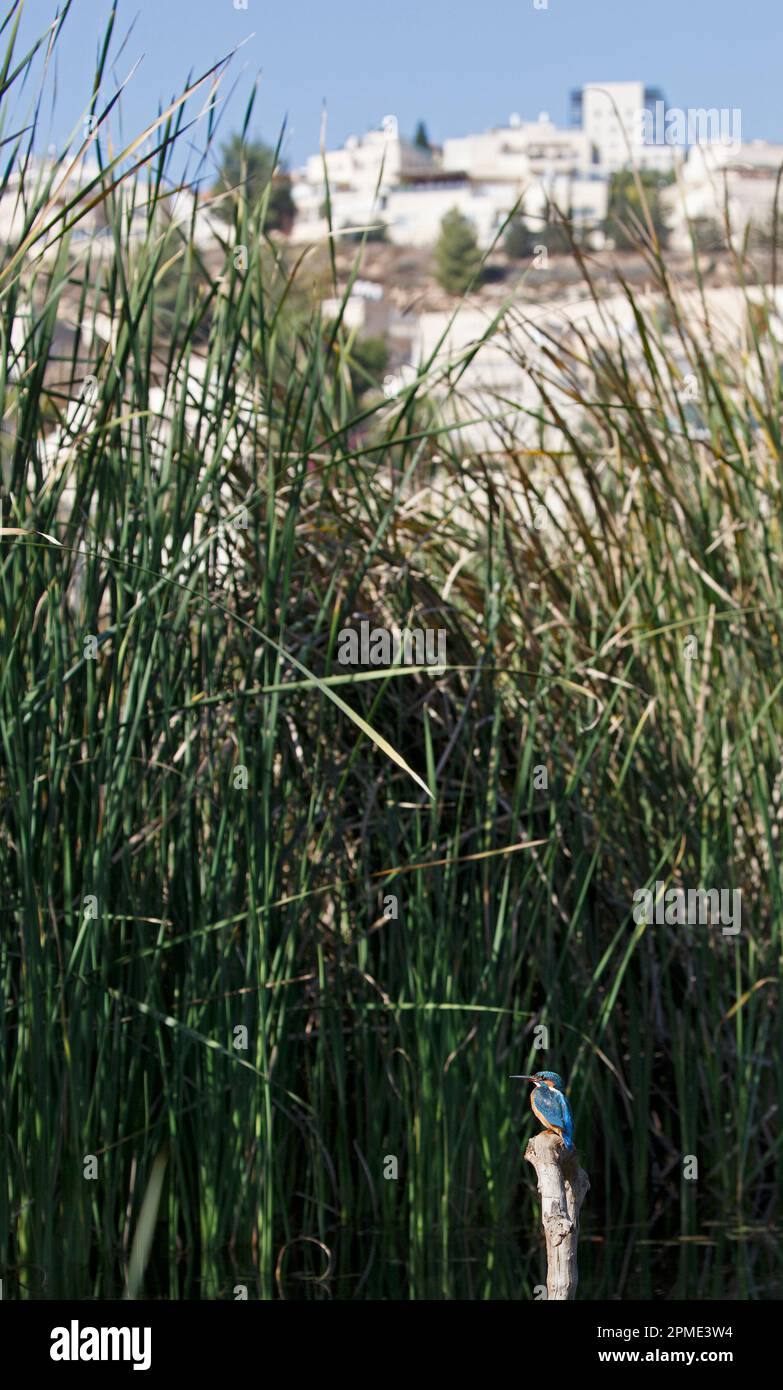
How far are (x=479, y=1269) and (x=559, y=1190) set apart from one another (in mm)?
1159

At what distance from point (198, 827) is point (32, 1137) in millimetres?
483

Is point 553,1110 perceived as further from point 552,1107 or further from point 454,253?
point 454,253

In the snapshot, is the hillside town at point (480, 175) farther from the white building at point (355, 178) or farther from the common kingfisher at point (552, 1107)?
the common kingfisher at point (552, 1107)

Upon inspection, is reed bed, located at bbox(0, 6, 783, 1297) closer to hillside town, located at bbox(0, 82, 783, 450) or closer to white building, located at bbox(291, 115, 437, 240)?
hillside town, located at bbox(0, 82, 783, 450)

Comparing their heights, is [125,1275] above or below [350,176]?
below

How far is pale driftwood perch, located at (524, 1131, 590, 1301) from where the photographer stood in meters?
1.03

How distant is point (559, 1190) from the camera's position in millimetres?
1051

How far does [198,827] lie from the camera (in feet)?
6.81

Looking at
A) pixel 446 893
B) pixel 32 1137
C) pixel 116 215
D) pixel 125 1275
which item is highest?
pixel 116 215

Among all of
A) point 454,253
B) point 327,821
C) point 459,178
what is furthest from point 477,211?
point 327,821

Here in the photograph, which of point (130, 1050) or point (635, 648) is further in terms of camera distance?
point (635, 648)

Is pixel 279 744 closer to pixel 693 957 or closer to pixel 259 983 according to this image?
pixel 259 983
